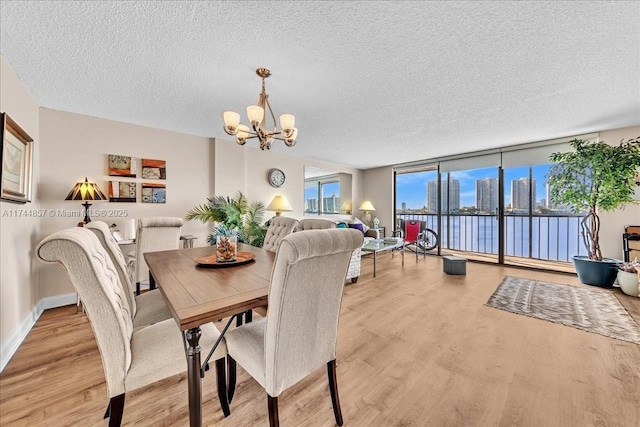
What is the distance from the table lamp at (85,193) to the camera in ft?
8.80

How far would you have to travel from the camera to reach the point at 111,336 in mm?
978

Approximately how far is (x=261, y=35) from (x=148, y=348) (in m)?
1.93

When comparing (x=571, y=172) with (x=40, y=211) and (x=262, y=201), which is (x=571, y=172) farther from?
(x=40, y=211)

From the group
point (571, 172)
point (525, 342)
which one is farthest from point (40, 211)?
point (571, 172)

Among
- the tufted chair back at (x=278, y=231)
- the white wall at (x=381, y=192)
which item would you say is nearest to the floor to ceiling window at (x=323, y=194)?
the white wall at (x=381, y=192)

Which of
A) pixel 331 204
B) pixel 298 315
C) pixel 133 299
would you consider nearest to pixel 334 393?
pixel 298 315

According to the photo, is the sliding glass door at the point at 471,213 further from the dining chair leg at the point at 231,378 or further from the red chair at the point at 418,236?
the dining chair leg at the point at 231,378

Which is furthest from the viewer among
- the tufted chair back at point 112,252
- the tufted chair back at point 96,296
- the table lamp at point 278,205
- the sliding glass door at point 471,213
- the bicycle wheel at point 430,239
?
the bicycle wheel at point 430,239

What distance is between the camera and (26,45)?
5.64 feet

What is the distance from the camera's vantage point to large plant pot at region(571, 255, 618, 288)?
3344 millimetres

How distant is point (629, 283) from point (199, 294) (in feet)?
16.1

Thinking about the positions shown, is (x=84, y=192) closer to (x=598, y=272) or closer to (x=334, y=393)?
(x=334, y=393)

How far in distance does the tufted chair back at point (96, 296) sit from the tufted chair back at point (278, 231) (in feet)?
4.83

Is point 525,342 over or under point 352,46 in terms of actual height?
under
